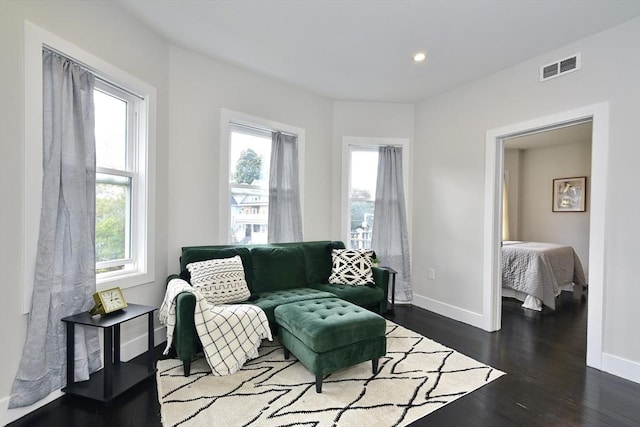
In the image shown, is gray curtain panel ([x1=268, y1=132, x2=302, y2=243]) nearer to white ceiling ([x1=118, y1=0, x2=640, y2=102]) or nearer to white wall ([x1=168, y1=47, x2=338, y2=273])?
white wall ([x1=168, y1=47, x2=338, y2=273])

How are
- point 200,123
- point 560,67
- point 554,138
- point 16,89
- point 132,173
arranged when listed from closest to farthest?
point 16,89 < point 132,173 < point 560,67 < point 200,123 < point 554,138

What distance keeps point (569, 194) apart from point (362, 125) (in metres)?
4.73

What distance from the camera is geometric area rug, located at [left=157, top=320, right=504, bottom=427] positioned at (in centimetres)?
190

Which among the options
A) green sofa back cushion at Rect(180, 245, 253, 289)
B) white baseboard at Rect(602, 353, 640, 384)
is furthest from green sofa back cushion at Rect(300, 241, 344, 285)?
white baseboard at Rect(602, 353, 640, 384)

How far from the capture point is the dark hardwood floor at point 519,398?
Result: 6.24 feet

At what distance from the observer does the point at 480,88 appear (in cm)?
361

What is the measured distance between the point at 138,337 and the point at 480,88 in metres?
4.30

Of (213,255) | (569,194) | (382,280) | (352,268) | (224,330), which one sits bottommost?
(224,330)

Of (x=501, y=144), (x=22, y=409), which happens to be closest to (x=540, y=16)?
(x=501, y=144)

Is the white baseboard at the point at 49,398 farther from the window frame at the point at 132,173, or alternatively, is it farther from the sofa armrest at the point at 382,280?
the sofa armrest at the point at 382,280

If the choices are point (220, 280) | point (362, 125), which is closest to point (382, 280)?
point (220, 280)

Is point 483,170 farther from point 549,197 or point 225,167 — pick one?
point 549,197

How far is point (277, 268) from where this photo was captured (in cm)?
339

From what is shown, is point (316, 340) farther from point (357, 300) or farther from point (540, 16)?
point (540, 16)
